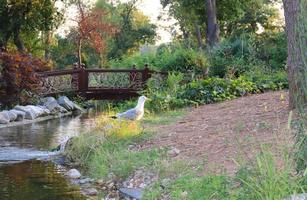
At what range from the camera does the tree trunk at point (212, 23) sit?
71.1ft

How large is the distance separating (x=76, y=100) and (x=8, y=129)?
8.41m

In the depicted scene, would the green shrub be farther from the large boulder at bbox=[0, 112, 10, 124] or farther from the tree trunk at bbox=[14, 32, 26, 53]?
the tree trunk at bbox=[14, 32, 26, 53]

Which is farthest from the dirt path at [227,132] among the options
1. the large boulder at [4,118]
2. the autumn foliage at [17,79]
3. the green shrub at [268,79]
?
the autumn foliage at [17,79]

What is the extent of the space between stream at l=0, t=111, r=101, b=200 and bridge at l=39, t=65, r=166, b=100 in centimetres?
739

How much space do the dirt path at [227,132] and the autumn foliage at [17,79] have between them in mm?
6427

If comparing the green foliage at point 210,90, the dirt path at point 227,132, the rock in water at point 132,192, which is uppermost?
the green foliage at point 210,90

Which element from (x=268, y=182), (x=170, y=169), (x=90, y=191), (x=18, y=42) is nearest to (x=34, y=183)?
(x=90, y=191)

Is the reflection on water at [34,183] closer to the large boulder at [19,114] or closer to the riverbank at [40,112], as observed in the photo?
the riverbank at [40,112]

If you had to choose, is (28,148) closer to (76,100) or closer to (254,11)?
(76,100)

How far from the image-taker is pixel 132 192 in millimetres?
5871

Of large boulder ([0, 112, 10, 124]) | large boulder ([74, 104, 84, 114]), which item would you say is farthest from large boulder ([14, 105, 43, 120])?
large boulder ([74, 104, 84, 114])

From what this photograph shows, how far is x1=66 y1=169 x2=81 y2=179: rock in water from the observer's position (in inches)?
280

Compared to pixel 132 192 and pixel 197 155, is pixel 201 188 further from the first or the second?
pixel 197 155

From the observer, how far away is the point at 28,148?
9570mm
